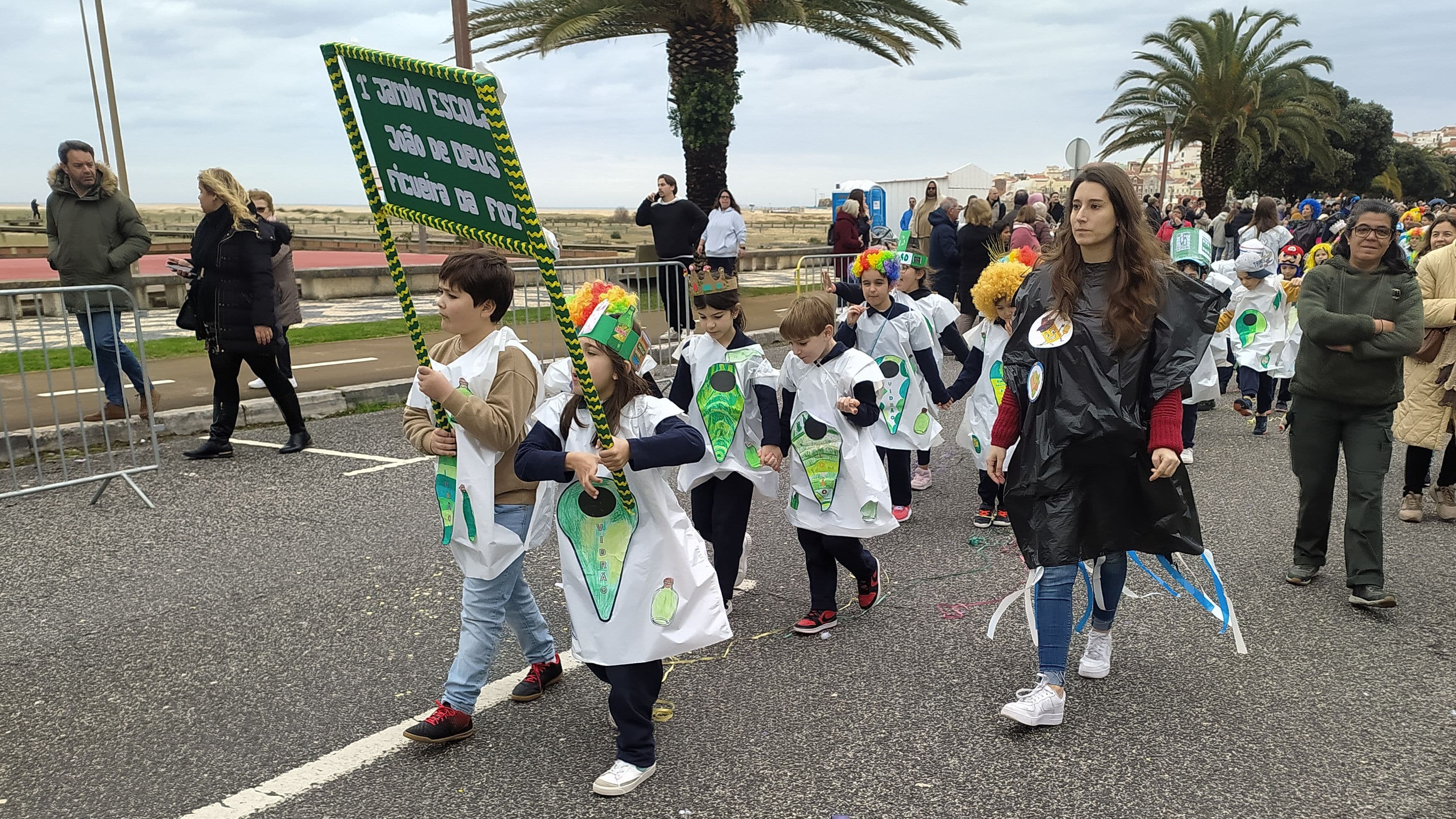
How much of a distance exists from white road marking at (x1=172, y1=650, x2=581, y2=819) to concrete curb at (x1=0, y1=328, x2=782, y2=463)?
3887 millimetres

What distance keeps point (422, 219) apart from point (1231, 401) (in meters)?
8.98

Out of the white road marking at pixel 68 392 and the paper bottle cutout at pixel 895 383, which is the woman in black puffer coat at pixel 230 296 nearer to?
the white road marking at pixel 68 392

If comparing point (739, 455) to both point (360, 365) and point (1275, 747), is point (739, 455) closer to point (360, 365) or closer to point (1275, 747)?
point (1275, 747)

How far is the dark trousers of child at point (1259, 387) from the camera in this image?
843 cm

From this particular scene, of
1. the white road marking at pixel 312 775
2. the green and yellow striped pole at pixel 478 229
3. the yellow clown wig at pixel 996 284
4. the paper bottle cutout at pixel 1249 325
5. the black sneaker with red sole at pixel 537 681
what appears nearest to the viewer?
the green and yellow striped pole at pixel 478 229

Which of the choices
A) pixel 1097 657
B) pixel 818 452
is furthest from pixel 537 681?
pixel 1097 657

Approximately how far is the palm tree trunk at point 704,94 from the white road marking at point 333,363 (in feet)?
20.6

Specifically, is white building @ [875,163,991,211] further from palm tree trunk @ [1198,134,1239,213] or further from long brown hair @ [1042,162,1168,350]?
long brown hair @ [1042,162,1168,350]

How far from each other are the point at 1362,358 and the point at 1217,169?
108ft

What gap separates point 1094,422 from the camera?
128 inches

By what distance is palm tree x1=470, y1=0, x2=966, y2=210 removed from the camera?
15492mm

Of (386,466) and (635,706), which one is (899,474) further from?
(386,466)

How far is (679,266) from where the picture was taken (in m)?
11.7

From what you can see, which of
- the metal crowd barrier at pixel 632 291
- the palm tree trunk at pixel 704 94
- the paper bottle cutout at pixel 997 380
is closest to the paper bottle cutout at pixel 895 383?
the paper bottle cutout at pixel 997 380
